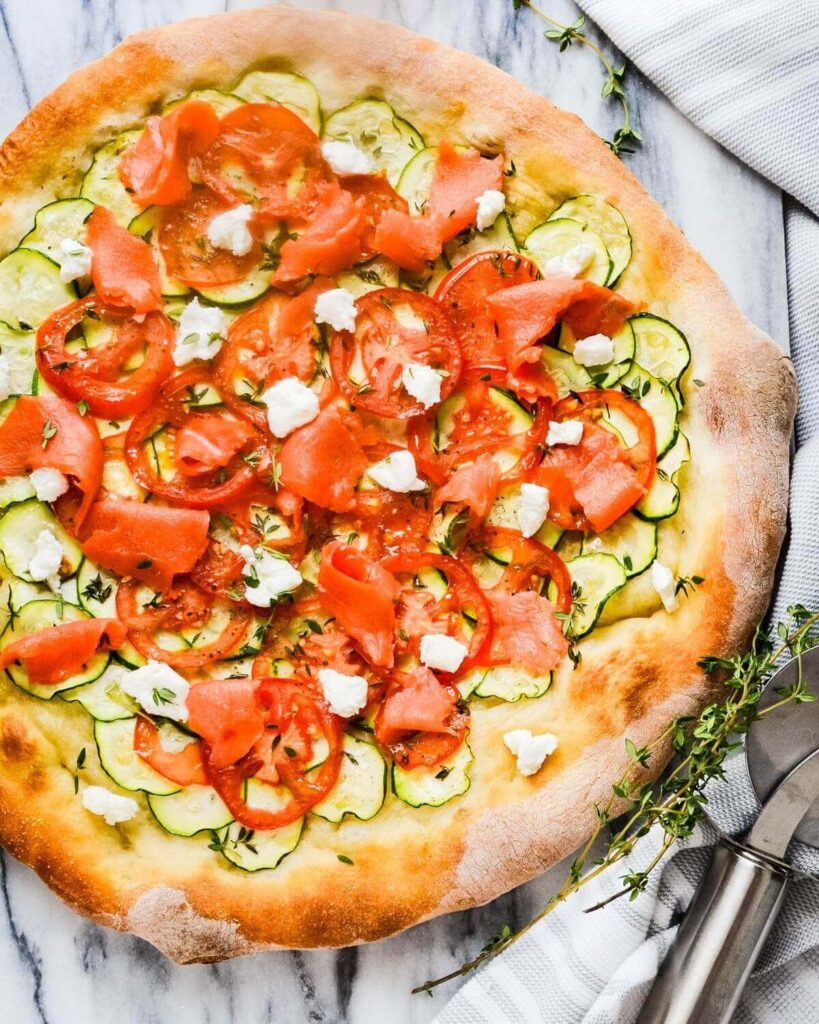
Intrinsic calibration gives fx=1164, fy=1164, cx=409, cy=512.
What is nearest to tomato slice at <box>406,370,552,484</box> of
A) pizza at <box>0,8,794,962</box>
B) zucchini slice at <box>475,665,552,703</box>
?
pizza at <box>0,8,794,962</box>

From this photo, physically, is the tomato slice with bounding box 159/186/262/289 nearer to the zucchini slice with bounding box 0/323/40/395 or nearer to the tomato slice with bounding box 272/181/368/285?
the tomato slice with bounding box 272/181/368/285

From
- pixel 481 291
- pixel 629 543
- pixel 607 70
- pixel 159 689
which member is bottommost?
pixel 159 689

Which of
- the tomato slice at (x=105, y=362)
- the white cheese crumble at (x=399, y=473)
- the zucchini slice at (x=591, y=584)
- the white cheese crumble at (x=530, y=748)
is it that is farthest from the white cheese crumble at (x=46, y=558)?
the zucchini slice at (x=591, y=584)

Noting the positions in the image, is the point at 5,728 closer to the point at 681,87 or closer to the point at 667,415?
the point at 667,415

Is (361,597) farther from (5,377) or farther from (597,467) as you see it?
(5,377)

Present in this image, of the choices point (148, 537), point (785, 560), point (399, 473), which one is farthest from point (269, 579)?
point (785, 560)

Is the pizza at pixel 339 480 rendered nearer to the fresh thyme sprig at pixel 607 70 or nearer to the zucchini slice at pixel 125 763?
the zucchini slice at pixel 125 763

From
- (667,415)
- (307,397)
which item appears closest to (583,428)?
(667,415)
